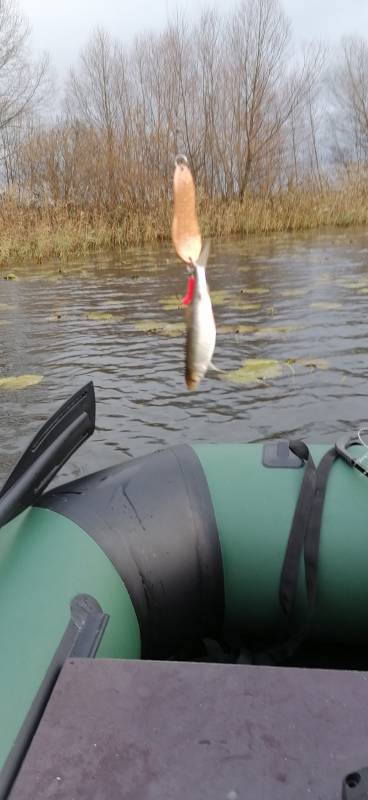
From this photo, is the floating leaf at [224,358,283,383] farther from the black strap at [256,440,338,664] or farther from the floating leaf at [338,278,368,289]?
the floating leaf at [338,278,368,289]

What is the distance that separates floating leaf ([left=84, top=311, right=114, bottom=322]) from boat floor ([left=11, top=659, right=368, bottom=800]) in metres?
6.96

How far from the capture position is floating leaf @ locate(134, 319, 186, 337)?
23.0 feet

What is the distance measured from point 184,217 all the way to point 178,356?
5.14 metres

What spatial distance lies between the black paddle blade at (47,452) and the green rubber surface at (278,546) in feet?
1.45

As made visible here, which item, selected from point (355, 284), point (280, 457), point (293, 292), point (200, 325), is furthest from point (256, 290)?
point (200, 325)

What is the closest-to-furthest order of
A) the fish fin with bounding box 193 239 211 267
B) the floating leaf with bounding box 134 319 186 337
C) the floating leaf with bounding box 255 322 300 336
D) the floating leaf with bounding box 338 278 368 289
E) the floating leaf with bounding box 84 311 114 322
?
the fish fin with bounding box 193 239 211 267 → the floating leaf with bounding box 255 322 300 336 → the floating leaf with bounding box 134 319 186 337 → the floating leaf with bounding box 84 311 114 322 → the floating leaf with bounding box 338 278 368 289

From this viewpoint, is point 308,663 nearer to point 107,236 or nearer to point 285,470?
point 285,470

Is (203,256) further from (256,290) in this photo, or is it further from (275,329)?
(256,290)

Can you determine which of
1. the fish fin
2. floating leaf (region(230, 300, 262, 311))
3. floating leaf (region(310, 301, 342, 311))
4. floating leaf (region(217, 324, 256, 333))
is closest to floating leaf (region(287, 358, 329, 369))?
floating leaf (region(217, 324, 256, 333))

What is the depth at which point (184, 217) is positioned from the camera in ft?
3.00

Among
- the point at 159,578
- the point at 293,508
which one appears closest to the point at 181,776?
the point at 159,578

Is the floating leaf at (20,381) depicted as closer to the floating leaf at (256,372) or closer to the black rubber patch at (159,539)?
the floating leaf at (256,372)

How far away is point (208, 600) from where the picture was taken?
2.01 metres

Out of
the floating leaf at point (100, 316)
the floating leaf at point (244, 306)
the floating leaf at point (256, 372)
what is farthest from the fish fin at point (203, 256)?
the floating leaf at point (100, 316)
